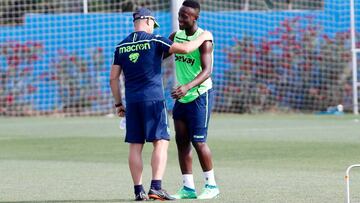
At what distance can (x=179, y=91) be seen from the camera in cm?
1055

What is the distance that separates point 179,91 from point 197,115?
2.13ft

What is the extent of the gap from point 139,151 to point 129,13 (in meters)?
17.4

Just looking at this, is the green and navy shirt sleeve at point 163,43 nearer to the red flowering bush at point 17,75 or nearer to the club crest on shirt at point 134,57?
the club crest on shirt at point 134,57

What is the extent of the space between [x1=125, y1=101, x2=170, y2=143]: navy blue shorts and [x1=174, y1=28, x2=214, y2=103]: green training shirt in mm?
394

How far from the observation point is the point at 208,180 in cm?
1105

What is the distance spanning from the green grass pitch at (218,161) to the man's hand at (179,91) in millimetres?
1069

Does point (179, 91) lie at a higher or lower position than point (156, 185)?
higher

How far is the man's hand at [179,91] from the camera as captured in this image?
1054 centimetres

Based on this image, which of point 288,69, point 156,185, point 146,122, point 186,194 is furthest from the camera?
point 288,69

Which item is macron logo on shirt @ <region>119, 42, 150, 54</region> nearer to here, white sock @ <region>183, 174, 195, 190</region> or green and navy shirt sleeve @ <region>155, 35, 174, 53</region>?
green and navy shirt sleeve @ <region>155, 35, 174, 53</region>

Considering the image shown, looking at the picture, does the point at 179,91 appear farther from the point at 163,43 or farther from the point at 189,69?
the point at 189,69

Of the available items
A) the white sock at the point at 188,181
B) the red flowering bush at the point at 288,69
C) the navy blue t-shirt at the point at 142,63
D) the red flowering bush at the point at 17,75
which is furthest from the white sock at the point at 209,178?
Result: the red flowering bush at the point at 17,75

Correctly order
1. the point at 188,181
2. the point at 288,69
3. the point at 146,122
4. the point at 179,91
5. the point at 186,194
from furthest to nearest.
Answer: the point at 288,69 < the point at 188,181 < the point at 186,194 < the point at 146,122 < the point at 179,91

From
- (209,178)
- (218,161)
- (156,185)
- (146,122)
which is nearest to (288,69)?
(218,161)
